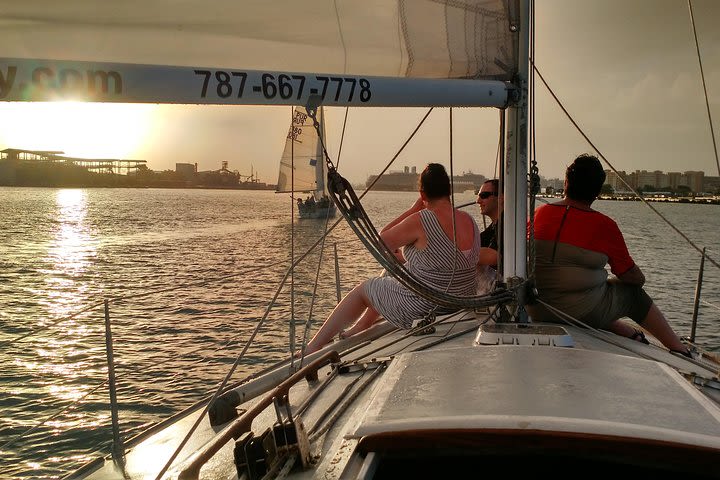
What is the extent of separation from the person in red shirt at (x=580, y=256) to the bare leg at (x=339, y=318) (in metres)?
1.06

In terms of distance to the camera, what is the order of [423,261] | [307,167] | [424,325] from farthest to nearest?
1. [307,167]
2. [423,261]
3. [424,325]

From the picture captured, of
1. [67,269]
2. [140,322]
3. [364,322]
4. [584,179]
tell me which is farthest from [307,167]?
[584,179]

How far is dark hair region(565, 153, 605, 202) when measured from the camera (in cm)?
449

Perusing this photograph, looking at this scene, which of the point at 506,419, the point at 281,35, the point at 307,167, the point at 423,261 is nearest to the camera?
the point at 506,419

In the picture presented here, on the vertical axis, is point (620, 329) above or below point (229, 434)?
below

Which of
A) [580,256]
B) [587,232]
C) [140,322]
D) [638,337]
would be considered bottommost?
[140,322]

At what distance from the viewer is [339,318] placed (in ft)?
15.8

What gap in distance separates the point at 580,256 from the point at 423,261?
0.96m

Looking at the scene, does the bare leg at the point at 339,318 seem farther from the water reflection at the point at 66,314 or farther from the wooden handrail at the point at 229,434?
the water reflection at the point at 66,314

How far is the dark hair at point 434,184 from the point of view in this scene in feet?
15.8

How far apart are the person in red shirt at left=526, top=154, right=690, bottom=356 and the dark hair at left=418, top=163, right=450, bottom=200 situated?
59cm

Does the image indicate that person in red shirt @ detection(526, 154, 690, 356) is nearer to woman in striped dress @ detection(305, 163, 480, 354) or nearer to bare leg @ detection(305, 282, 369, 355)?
woman in striped dress @ detection(305, 163, 480, 354)

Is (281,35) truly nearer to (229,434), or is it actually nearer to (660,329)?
(229,434)

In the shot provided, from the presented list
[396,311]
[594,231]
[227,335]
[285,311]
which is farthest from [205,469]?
[285,311]
